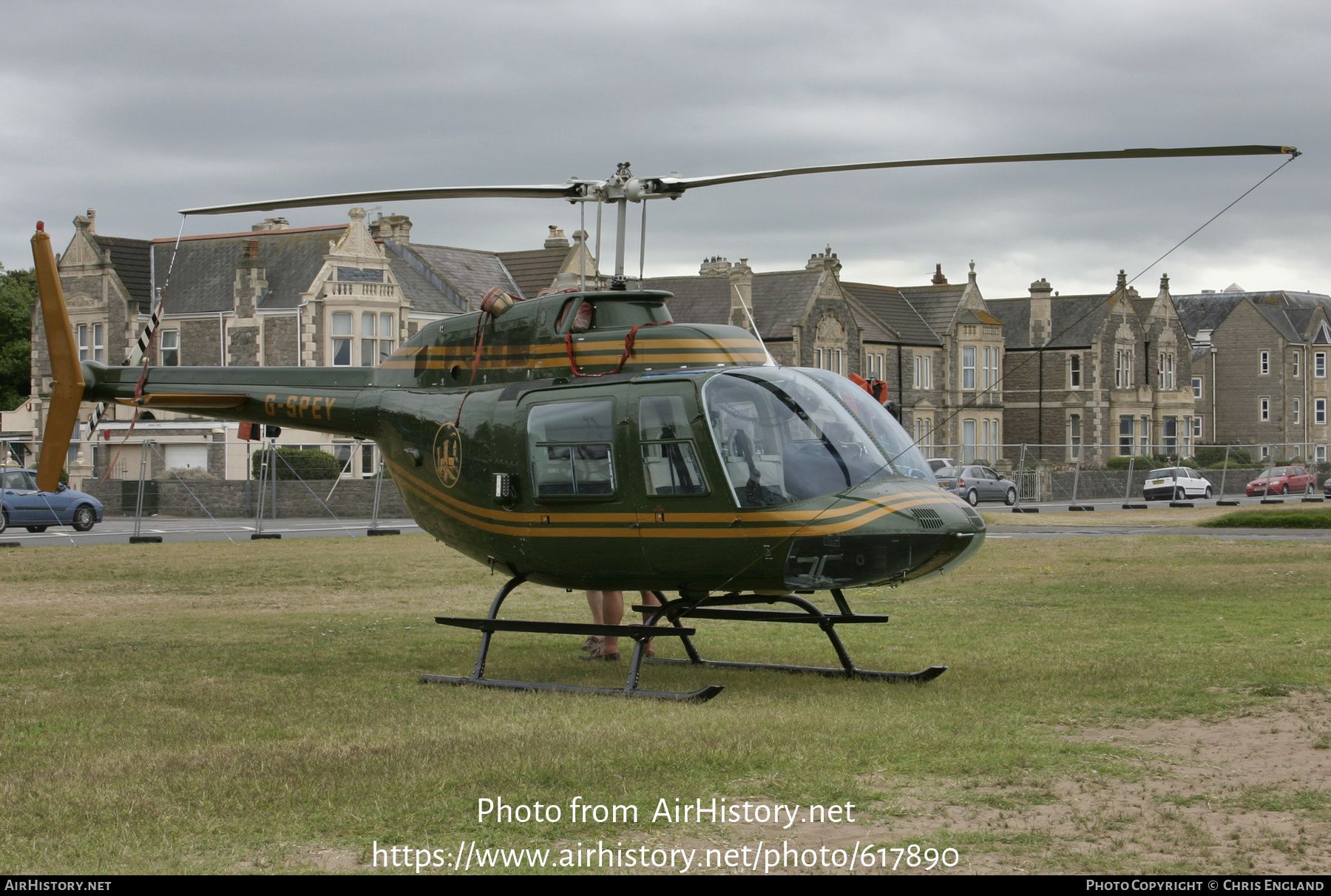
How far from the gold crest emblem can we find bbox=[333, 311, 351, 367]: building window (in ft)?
140

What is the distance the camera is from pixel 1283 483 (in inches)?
2315

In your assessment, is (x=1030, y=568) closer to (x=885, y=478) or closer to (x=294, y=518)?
(x=885, y=478)

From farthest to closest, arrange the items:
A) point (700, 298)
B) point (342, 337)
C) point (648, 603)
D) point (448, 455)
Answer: point (700, 298) < point (342, 337) < point (648, 603) < point (448, 455)

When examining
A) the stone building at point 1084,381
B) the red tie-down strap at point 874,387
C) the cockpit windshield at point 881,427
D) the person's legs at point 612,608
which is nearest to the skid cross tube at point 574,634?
the person's legs at point 612,608

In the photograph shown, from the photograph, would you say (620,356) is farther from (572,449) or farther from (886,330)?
(886,330)

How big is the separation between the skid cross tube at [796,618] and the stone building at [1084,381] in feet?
218

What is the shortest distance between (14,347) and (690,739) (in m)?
76.8

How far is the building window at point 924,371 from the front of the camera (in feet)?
244

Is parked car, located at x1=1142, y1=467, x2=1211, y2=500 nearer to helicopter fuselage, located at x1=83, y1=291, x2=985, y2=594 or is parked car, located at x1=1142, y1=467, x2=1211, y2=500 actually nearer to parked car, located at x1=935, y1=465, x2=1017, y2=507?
parked car, located at x1=935, y1=465, x2=1017, y2=507

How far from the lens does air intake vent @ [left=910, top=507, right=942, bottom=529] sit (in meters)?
10.7

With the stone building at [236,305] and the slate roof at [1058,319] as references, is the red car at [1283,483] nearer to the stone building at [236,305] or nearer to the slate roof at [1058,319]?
the slate roof at [1058,319]

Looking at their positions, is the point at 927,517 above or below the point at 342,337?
below

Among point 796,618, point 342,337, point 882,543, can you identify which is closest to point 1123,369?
point 342,337

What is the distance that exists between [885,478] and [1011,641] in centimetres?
382
